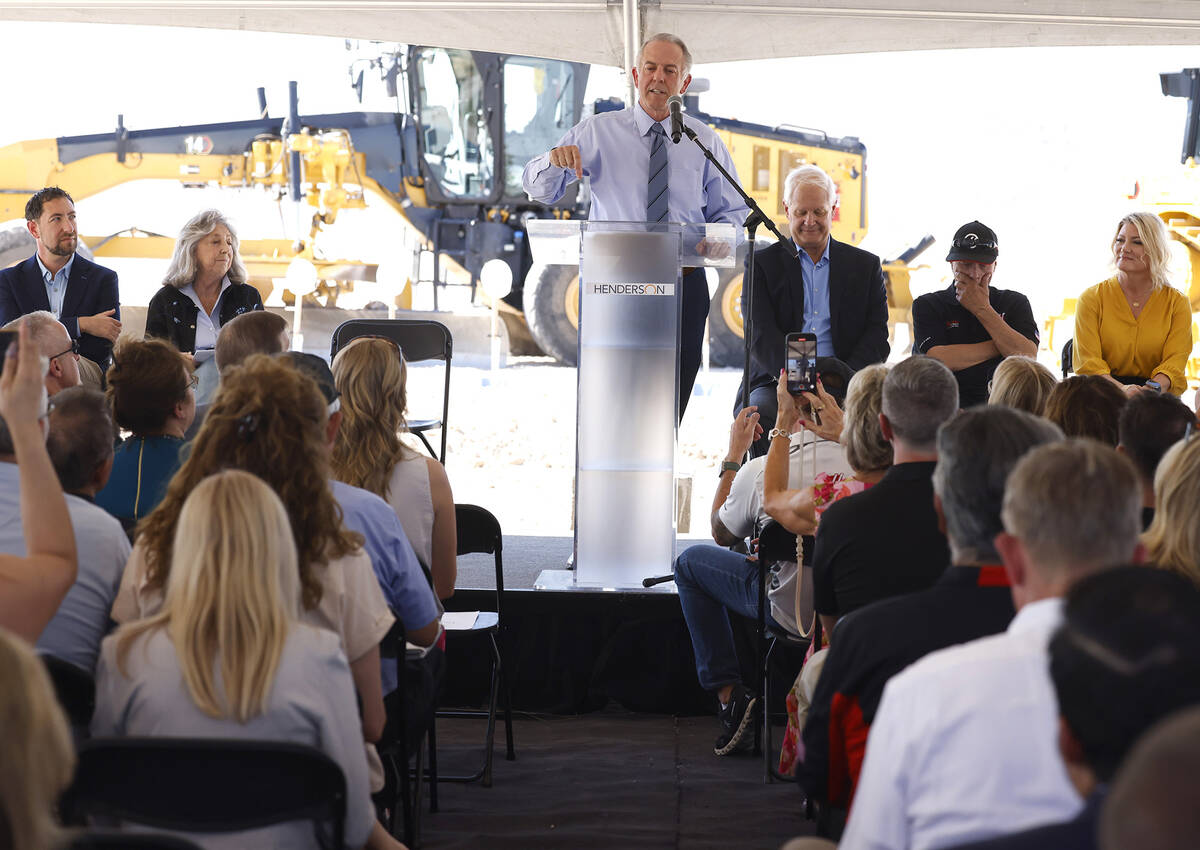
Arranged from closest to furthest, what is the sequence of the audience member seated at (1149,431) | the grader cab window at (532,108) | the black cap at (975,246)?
the audience member seated at (1149,431)
the black cap at (975,246)
the grader cab window at (532,108)

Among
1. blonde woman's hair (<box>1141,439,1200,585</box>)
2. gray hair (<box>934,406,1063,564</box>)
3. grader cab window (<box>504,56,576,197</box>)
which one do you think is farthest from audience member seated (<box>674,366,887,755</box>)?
grader cab window (<box>504,56,576,197</box>)

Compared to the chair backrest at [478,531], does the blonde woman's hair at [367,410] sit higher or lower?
higher

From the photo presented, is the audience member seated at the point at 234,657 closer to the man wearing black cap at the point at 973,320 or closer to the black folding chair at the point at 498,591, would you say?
the black folding chair at the point at 498,591

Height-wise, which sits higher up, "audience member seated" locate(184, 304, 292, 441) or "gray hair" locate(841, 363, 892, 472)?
"audience member seated" locate(184, 304, 292, 441)

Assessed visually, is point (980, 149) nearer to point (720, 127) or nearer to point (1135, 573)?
point (720, 127)

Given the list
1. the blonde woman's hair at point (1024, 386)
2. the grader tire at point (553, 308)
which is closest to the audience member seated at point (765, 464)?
the blonde woman's hair at point (1024, 386)

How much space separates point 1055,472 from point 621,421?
8.88ft

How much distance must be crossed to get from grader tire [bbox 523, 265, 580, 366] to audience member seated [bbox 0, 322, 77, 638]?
11.5 meters

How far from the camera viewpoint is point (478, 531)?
12.1 feet

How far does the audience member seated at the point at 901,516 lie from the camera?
2.53m

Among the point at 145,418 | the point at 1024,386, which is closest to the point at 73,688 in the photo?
the point at 145,418

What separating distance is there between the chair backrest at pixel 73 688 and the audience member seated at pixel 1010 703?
122 cm

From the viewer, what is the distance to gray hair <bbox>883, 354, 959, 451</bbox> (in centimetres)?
254

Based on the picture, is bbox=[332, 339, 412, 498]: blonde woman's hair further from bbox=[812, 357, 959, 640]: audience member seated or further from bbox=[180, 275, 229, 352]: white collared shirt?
bbox=[180, 275, 229, 352]: white collared shirt
